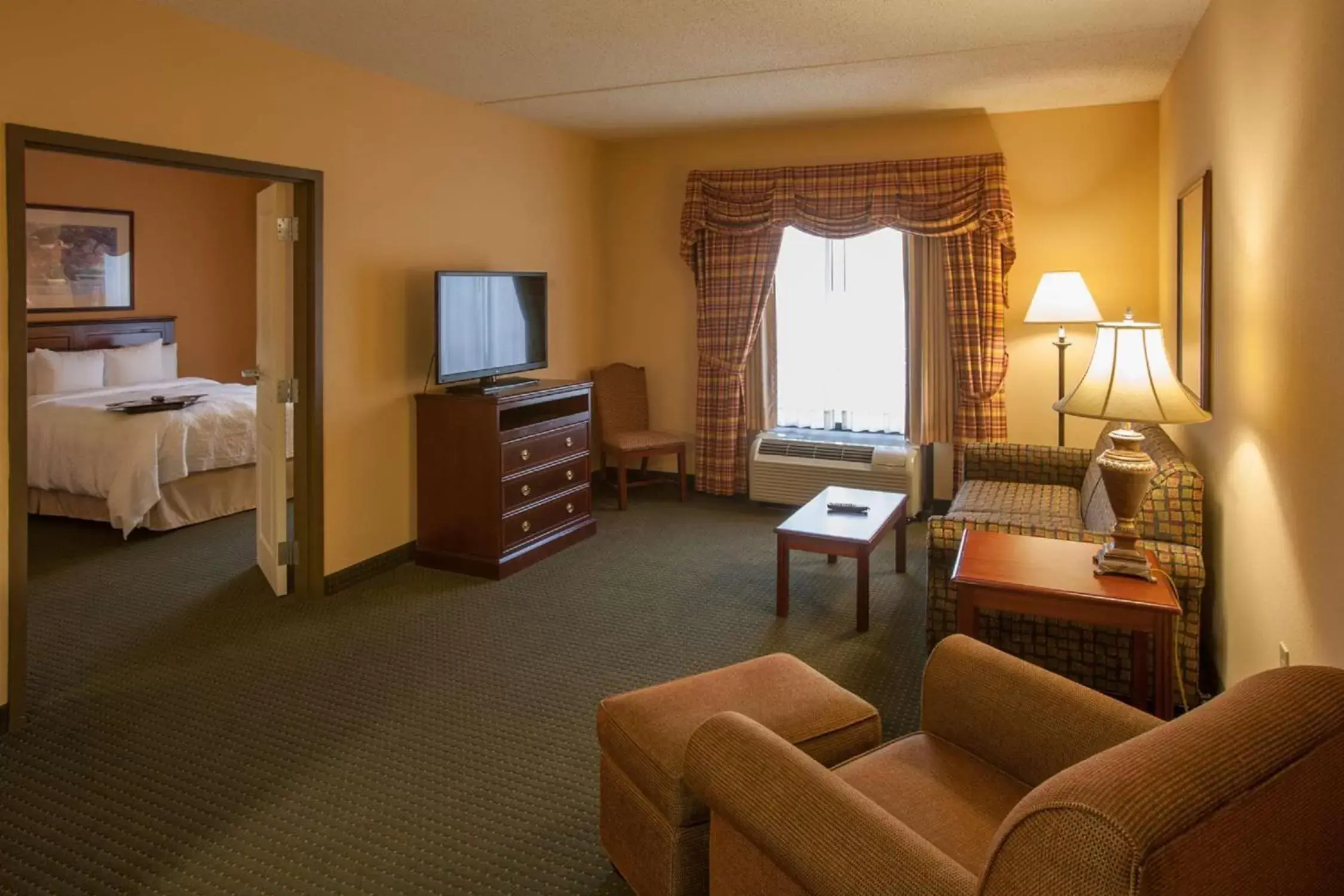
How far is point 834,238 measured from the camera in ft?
18.6

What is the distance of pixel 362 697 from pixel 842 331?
12.6 feet

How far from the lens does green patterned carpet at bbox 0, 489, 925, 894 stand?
89.6 inches

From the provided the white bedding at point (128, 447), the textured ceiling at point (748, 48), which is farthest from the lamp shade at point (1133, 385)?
the white bedding at point (128, 447)

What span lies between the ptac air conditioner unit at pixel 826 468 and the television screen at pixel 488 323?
165cm

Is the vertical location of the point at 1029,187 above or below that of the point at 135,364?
above

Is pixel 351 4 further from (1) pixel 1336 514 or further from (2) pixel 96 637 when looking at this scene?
(1) pixel 1336 514

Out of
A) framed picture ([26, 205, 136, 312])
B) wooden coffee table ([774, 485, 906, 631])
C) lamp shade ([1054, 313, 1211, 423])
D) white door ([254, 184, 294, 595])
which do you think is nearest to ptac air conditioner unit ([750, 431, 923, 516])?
wooden coffee table ([774, 485, 906, 631])

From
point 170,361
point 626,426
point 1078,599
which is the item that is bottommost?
point 1078,599

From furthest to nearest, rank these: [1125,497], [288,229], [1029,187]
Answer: [1029,187] → [288,229] → [1125,497]

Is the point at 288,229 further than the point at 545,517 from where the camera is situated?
No

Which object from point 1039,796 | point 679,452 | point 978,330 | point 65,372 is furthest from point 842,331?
point 65,372

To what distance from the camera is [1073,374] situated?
5418mm

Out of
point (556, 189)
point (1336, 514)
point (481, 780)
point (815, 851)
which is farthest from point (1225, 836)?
point (556, 189)

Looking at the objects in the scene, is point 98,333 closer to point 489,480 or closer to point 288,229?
point 288,229
